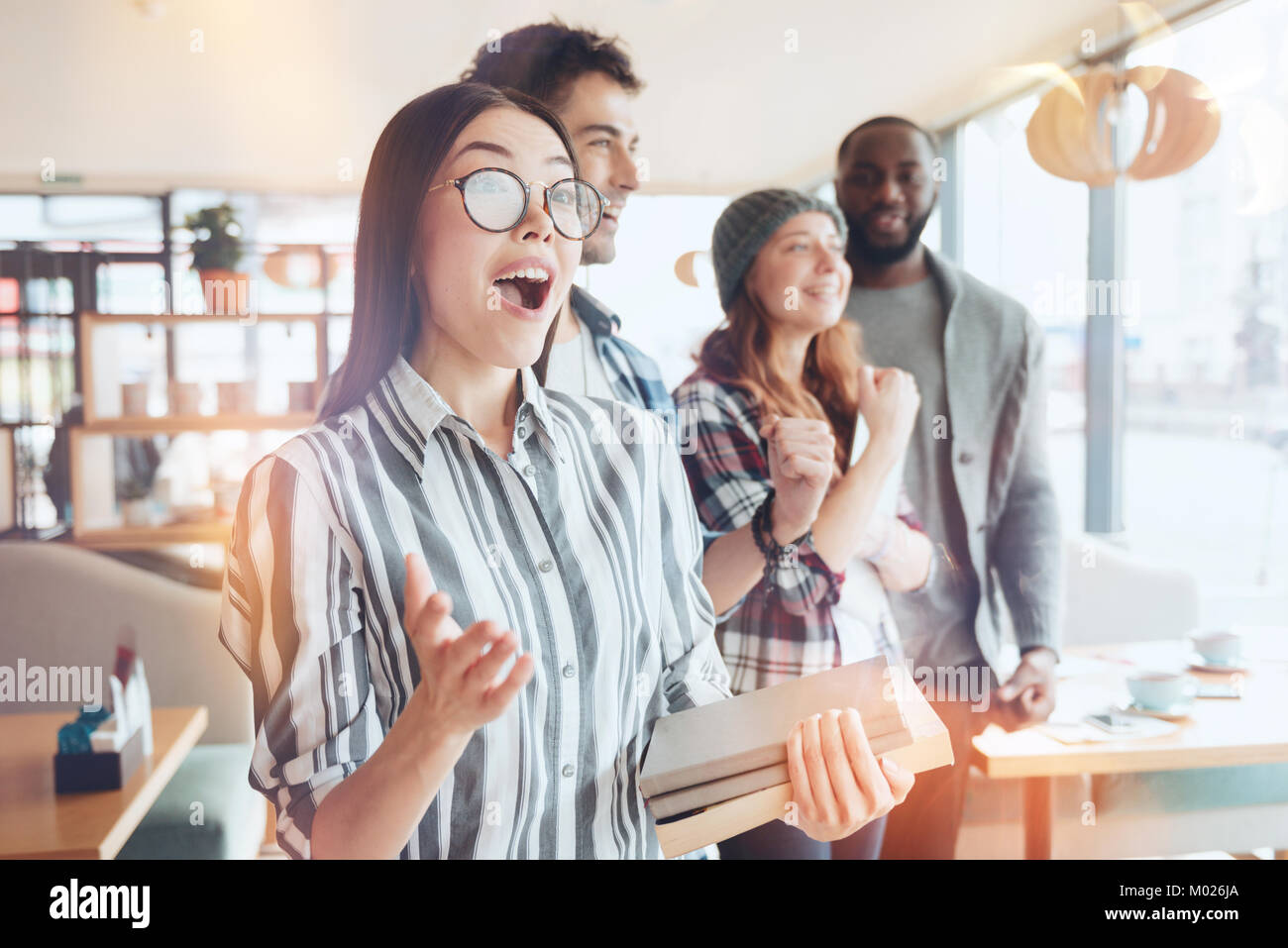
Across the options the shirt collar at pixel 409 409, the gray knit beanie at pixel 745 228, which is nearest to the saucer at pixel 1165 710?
the gray knit beanie at pixel 745 228

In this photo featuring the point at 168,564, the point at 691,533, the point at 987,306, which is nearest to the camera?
the point at 691,533

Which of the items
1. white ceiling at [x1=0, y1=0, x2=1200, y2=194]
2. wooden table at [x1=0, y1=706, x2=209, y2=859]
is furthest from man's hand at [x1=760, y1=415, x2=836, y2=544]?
wooden table at [x1=0, y1=706, x2=209, y2=859]

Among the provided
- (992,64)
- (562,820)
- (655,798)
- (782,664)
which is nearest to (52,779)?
(562,820)

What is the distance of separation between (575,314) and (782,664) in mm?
599

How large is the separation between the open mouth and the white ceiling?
310 mm

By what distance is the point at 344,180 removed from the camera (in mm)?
1289

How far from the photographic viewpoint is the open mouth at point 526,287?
1129mm

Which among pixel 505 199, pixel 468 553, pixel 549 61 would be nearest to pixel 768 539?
pixel 468 553

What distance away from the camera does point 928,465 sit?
1482 mm

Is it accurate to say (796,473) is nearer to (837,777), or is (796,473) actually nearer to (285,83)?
(837,777)

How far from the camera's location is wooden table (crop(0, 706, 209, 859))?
4.47 ft

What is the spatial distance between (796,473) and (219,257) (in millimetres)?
875
